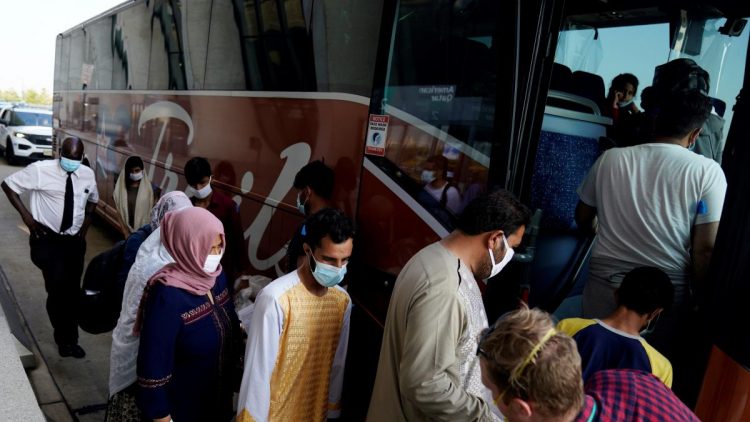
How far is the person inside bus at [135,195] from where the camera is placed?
22.8 ft

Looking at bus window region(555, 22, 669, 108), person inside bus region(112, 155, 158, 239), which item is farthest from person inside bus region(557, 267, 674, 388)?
person inside bus region(112, 155, 158, 239)

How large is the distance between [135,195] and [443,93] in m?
5.07

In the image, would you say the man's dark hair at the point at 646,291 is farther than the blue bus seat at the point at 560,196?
No

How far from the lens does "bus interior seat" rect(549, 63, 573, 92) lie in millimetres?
3604

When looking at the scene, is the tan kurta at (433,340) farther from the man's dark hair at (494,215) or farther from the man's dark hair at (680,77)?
the man's dark hair at (680,77)

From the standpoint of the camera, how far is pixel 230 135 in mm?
5379

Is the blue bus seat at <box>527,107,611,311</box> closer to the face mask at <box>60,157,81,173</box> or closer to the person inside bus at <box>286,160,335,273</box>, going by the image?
the person inside bus at <box>286,160,335,273</box>

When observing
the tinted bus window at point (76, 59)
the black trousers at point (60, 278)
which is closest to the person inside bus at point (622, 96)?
the black trousers at point (60, 278)

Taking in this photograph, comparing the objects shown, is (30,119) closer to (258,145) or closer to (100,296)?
(258,145)

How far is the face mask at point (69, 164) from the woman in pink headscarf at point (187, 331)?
3.13 meters

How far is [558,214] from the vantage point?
11.7 ft

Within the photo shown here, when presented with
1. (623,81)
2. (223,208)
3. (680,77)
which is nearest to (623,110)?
(623,81)

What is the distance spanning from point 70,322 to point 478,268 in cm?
443

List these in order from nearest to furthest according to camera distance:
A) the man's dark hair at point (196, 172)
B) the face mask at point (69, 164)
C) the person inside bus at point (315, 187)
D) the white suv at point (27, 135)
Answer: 1. the person inside bus at point (315, 187)
2. the man's dark hair at point (196, 172)
3. the face mask at point (69, 164)
4. the white suv at point (27, 135)
